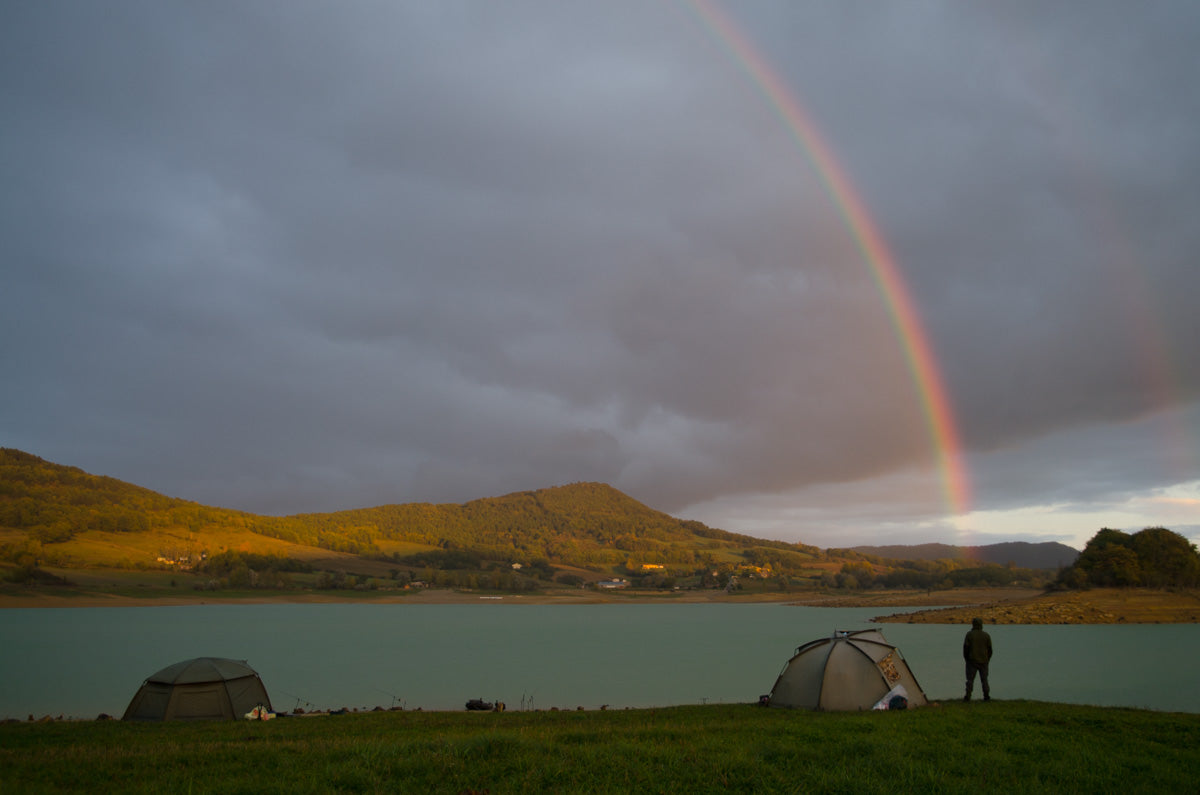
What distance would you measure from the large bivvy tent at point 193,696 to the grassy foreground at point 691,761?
7.14m

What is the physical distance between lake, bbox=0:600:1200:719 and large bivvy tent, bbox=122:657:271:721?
8877 millimetres

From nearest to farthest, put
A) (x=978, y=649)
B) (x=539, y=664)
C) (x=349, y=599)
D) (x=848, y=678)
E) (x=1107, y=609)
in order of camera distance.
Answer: (x=848, y=678)
(x=978, y=649)
(x=539, y=664)
(x=1107, y=609)
(x=349, y=599)

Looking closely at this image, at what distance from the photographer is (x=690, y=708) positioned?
74.4ft

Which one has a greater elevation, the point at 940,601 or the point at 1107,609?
the point at 1107,609

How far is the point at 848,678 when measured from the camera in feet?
64.8

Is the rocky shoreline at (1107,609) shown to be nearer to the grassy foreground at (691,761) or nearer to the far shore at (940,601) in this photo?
the far shore at (940,601)

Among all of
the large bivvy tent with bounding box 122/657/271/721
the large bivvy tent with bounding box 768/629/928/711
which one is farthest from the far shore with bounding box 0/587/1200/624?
the large bivvy tent with bounding box 122/657/271/721

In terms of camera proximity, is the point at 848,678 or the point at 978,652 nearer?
the point at 848,678

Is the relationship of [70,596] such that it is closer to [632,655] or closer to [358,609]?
[358,609]

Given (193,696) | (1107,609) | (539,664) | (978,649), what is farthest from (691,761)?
(1107,609)

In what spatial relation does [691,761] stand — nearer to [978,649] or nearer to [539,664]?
[978,649]

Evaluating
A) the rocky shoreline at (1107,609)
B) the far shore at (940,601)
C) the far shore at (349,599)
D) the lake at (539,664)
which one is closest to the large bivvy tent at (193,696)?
the lake at (539,664)

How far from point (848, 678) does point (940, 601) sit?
558 ft

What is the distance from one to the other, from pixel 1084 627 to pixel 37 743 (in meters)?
101
